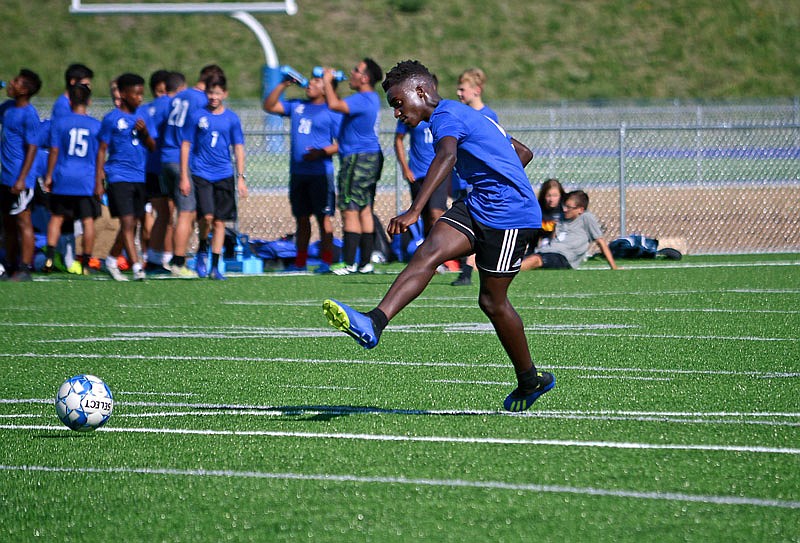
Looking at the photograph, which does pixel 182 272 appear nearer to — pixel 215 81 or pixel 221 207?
pixel 221 207

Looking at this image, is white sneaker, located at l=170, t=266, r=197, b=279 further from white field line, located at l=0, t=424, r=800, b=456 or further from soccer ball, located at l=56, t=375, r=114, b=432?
soccer ball, located at l=56, t=375, r=114, b=432

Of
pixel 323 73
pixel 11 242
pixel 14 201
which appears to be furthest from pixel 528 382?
pixel 11 242

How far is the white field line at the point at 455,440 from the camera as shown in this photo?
201 inches

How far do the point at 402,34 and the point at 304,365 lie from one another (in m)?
51.9

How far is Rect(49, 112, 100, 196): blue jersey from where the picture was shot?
14250 mm

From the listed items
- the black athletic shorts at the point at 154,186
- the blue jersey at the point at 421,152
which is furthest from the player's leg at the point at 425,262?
the black athletic shorts at the point at 154,186

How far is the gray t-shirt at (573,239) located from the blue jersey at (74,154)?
5.33m

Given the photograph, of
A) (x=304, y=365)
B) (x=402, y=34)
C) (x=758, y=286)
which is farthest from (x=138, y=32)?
Answer: (x=304, y=365)

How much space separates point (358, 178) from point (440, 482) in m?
9.97

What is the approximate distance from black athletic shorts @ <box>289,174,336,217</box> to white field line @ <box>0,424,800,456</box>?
9204 mm

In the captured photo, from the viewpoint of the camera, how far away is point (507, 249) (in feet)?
19.8

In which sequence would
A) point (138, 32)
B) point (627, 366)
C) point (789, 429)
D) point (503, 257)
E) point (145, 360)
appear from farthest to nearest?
point (138, 32)
point (145, 360)
point (627, 366)
point (503, 257)
point (789, 429)

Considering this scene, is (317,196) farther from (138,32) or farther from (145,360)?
(138,32)

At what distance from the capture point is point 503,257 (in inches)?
238
